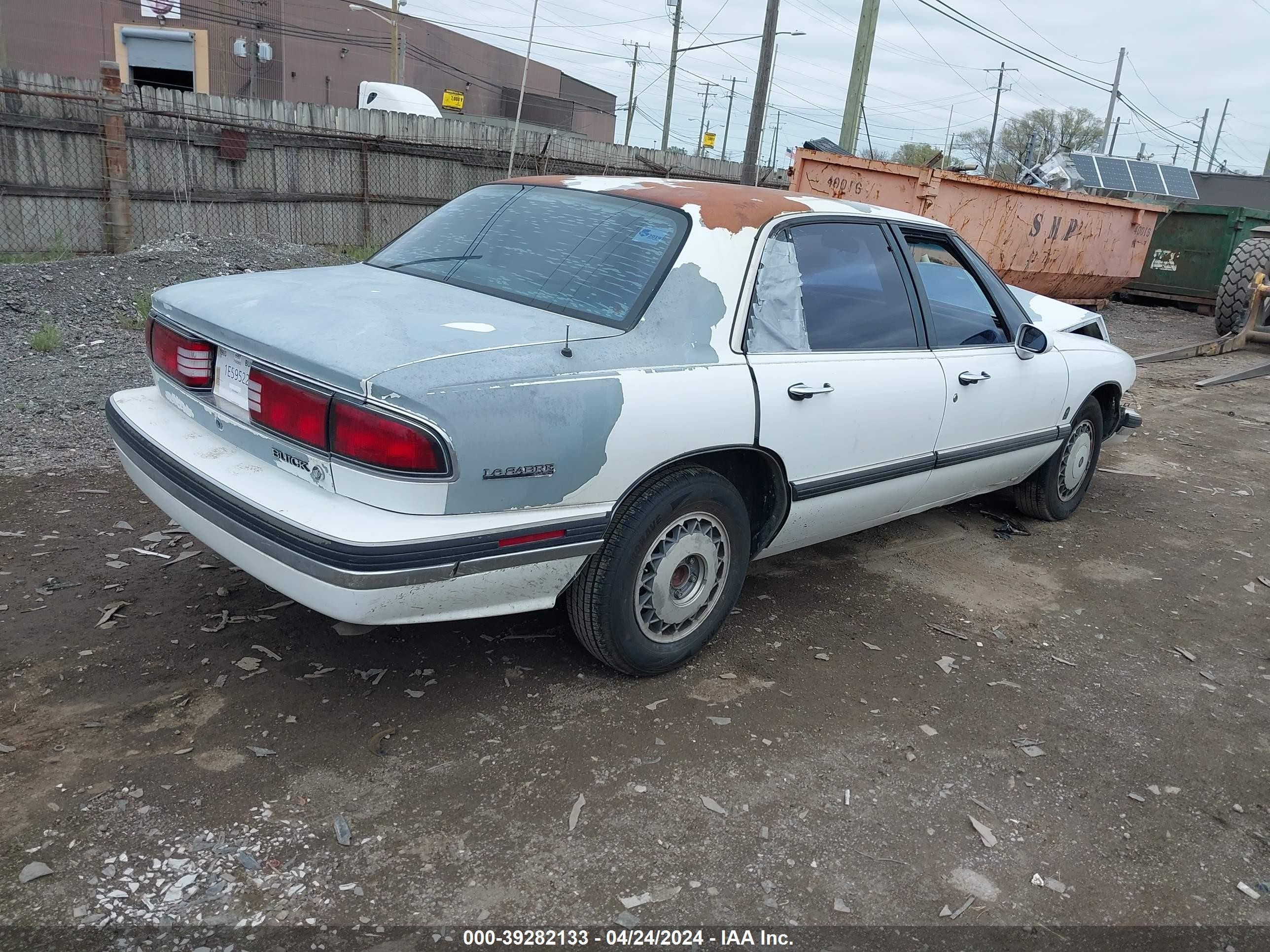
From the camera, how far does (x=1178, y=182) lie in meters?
16.4

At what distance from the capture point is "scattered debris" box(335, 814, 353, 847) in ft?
8.22

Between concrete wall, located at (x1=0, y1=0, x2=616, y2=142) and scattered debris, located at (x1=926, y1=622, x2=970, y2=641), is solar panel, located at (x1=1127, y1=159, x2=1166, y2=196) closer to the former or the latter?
scattered debris, located at (x1=926, y1=622, x2=970, y2=641)

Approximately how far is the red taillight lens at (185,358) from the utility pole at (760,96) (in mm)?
15781

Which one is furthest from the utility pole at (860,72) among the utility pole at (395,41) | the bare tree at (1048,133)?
the bare tree at (1048,133)

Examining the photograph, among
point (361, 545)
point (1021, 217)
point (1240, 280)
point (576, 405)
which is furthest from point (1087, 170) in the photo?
point (361, 545)

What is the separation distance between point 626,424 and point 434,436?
0.61m

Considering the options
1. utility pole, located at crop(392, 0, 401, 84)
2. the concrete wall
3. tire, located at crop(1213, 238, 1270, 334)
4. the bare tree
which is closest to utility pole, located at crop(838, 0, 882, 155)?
tire, located at crop(1213, 238, 1270, 334)

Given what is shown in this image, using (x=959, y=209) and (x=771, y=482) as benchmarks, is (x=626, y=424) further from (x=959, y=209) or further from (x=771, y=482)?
(x=959, y=209)

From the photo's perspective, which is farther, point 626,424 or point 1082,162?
point 1082,162

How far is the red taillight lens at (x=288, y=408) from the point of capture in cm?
265

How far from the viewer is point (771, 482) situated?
11.7ft

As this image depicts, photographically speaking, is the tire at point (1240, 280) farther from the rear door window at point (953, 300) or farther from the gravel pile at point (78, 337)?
the gravel pile at point (78, 337)

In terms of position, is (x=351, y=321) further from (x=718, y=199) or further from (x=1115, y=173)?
(x=1115, y=173)

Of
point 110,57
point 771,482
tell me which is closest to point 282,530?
point 771,482
